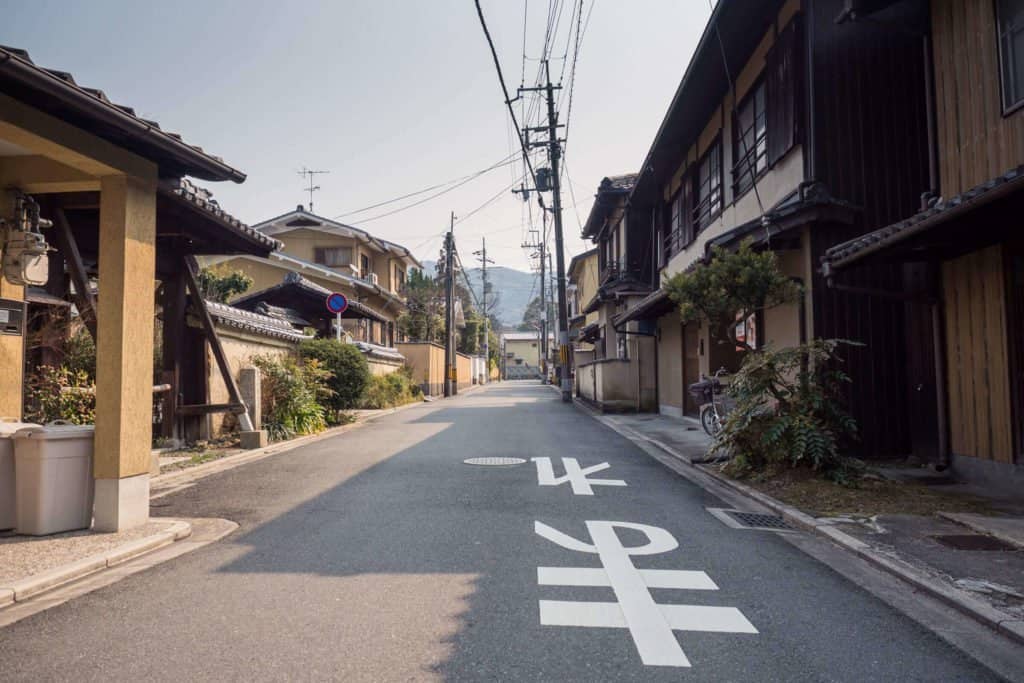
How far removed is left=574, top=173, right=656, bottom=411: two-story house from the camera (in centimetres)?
1928

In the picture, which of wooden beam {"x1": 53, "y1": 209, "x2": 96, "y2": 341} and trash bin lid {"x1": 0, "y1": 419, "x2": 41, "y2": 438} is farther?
wooden beam {"x1": 53, "y1": 209, "x2": 96, "y2": 341}

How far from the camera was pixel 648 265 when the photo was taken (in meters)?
21.7

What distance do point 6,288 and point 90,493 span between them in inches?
92.7

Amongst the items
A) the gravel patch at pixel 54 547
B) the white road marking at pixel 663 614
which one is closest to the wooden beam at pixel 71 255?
the gravel patch at pixel 54 547

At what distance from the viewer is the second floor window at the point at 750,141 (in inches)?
445

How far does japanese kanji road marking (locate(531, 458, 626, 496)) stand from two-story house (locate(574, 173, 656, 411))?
10268 millimetres

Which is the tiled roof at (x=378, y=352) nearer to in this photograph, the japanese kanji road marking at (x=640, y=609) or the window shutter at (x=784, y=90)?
the window shutter at (x=784, y=90)

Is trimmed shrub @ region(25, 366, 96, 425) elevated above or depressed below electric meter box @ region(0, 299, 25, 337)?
below

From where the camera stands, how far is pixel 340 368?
1459 cm

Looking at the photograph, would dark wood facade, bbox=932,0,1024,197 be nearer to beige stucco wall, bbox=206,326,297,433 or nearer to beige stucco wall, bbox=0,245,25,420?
beige stucco wall, bbox=0,245,25,420

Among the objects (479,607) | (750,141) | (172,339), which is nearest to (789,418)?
(479,607)

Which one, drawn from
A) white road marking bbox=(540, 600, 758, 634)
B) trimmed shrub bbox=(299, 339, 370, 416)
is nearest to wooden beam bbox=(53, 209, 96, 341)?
white road marking bbox=(540, 600, 758, 634)

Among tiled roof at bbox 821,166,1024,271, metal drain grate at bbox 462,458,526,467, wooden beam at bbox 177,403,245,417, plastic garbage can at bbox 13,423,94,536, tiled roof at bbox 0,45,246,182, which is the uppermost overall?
tiled roof at bbox 0,45,246,182

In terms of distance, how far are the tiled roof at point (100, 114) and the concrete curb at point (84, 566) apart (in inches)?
124
